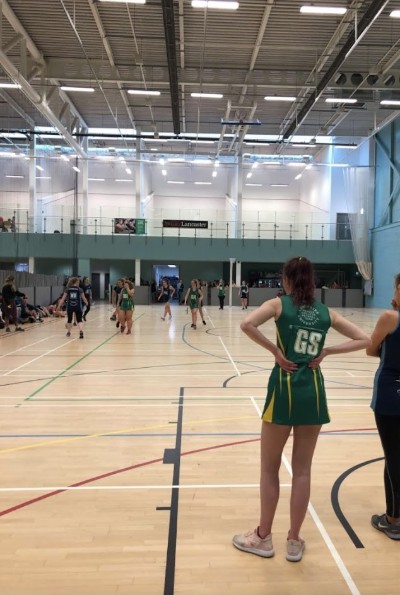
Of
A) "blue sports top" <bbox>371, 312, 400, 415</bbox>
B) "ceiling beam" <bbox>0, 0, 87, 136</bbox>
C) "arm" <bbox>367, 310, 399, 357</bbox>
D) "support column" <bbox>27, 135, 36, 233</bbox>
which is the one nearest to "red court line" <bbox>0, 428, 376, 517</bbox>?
"blue sports top" <bbox>371, 312, 400, 415</bbox>

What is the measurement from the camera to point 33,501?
12.6ft

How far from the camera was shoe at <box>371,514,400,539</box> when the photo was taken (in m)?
3.36

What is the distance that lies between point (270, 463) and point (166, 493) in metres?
1.42

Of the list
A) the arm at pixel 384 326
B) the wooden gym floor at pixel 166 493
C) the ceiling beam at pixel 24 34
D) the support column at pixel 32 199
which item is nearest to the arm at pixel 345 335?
the arm at pixel 384 326

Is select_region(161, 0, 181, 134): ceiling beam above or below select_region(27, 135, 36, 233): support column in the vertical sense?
above

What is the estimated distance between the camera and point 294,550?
304 centimetres

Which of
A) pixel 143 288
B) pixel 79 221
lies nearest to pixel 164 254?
pixel 143 288

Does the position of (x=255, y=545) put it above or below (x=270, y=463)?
below

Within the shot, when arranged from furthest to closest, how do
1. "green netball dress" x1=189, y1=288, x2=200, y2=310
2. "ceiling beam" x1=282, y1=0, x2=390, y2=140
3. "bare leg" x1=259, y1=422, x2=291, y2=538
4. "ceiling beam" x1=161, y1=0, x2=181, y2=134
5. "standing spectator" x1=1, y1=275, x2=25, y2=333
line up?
"green netball dress" x1=189, y1=288, x2=200, y2=310
"standing spectator" x1=1, y1=275, x2=25, y2=333
"ceiling beam" x1=282, y1=0, x2=390, y2=140
"ceiling beam" x1=161, y1=0, x2=181, y2=134
"bare leg" x1=259, y1=422, x2=291, y2=538

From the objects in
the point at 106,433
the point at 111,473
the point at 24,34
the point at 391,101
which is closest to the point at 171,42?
the point at 24,34

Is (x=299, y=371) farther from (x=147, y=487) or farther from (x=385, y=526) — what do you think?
(x=147, y=487)

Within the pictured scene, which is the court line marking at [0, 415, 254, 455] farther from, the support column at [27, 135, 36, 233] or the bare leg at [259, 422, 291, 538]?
the support column at [27, 135, 36, 233]

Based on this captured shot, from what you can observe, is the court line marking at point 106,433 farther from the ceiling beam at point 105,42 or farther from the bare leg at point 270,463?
the ceiling beam at point 105,42

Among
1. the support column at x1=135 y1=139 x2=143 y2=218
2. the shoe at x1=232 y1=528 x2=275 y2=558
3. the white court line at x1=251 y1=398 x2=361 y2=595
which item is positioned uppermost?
the support column at x1=135 y1=139 x2=143 y2=218
